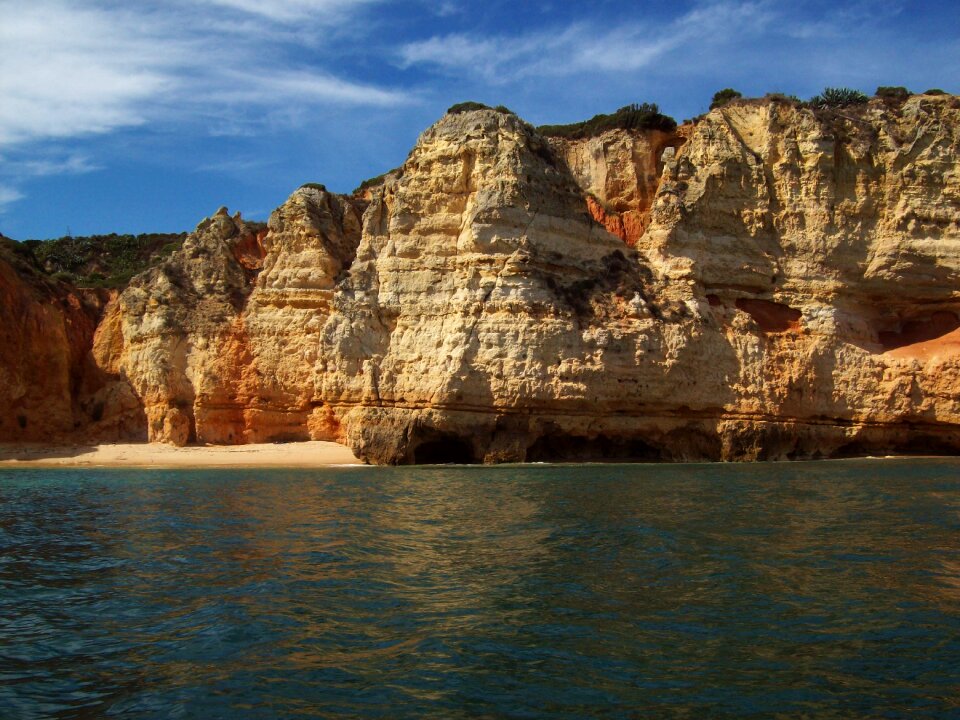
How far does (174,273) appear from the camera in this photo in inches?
1185

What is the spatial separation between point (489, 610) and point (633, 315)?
1755cm

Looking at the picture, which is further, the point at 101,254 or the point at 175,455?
the point at 101,254

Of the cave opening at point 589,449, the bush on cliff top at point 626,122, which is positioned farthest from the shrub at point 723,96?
A: the cave opening at point 589,449

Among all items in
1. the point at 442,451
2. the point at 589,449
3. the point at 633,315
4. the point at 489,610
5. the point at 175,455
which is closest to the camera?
the point at 489,610

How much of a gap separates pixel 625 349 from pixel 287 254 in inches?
536

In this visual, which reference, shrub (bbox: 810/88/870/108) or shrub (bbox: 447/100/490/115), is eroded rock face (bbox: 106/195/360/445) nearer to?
shrub (bbox: 447/100/490/115)

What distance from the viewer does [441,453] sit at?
81.6 ft

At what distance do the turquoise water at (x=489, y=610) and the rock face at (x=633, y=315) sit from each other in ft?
32.0

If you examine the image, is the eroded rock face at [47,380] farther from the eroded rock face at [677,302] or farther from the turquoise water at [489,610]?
the turquoise water at [489,610]

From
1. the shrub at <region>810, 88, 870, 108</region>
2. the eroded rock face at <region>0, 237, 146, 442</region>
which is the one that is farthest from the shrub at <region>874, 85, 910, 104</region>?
the eroded rock face at <region>0, 237, 146, 442</region>

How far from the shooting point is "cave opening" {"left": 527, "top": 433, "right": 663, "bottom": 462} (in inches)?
927

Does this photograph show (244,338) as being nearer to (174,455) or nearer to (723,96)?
(174,455)

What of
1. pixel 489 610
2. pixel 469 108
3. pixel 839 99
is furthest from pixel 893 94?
pixel 489 610

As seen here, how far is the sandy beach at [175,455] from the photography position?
24.7 meters
